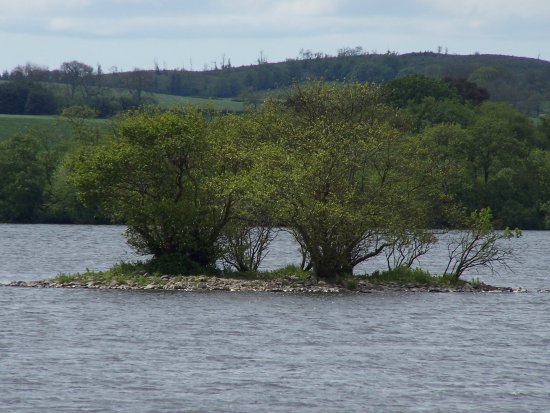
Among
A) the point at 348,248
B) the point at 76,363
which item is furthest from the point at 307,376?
the point at 348,248

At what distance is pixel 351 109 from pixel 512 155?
5804 centimetres

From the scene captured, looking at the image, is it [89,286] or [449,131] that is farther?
[449,131]

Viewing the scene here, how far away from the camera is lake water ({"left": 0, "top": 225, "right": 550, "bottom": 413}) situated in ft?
87.9

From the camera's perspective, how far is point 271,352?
33.3 m

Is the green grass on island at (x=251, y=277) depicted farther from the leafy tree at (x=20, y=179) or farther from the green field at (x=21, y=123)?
the green field at (x=21, y=123)

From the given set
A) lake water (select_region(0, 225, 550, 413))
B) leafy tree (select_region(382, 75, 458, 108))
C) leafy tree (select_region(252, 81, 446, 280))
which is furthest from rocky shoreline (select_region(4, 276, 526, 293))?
leafy tree (select_region(382, 75, 458, 108))

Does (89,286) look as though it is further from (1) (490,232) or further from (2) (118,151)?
(1) (490,232)

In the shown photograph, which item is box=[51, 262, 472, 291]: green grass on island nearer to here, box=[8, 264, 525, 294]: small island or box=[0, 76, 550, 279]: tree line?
box=[8, 264, 525, 294]: small island

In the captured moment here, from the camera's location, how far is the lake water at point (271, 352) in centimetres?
2678

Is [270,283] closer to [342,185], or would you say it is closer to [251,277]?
[251,277]

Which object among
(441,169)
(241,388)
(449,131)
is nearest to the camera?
(241,388)

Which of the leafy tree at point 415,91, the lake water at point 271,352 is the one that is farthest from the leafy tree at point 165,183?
the leafy tree at point 415,91

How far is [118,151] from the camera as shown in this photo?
48.2m

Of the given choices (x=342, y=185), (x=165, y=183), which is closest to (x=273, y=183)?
(x=342, y=185)
